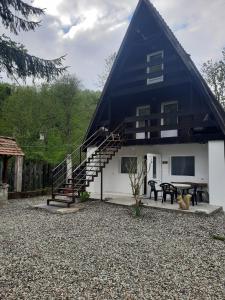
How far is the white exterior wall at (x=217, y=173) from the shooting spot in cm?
958

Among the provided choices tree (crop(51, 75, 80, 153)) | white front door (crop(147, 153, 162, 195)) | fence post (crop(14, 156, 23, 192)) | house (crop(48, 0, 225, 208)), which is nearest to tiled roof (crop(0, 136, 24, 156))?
fence post (crop(14, 156, 23, 192))

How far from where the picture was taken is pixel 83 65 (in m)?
21.4

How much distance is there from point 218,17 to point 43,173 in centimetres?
1280

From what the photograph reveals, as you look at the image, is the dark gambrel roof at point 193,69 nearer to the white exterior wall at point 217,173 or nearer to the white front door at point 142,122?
the white exterior wall at point 217,173

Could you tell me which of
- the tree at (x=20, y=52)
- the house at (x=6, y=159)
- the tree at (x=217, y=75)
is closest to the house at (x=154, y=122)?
the house at (x=6, y=159)

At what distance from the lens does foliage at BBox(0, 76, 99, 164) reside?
1842cm

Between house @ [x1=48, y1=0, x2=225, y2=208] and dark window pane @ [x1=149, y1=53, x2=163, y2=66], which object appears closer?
house @ [x1=48, y1=0, x2=225, y2=208]

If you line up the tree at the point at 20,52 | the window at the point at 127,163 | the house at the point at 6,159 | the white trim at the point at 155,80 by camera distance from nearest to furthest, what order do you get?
1. the tree at the point at 20,52
2. the house at the point at 6,159
3. the white trim at the point at 155,80
4. the window at the point at 127,163

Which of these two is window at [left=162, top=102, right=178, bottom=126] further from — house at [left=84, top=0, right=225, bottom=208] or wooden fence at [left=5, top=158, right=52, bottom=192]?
wooden fence at [left=5, top=158, right=52, bottom=192]

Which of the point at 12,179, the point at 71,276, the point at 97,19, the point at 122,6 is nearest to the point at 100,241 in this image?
the point at 71,276

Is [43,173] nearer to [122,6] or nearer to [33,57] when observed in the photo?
[33,57]

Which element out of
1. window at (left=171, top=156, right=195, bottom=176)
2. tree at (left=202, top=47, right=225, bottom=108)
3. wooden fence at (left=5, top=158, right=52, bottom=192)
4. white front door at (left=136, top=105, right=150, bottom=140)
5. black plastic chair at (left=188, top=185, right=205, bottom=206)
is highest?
tree at (left=202, top=47, right=225, bottom=108)

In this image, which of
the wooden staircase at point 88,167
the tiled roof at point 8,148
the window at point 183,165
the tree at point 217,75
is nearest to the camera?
the wooden staircase at point 88,167

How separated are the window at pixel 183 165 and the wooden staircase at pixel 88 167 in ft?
9.32
